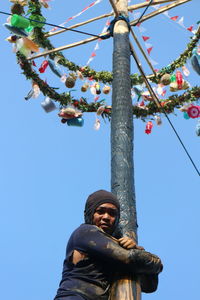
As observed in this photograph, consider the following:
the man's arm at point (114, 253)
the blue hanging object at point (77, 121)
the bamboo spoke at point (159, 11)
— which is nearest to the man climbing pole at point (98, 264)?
the man's arm at point (114, 253)

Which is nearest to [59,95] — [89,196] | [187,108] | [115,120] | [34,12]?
[34,12]

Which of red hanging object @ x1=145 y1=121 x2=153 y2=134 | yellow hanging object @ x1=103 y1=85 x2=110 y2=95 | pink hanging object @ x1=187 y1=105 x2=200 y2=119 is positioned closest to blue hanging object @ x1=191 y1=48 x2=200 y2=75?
pink hanging object @ x1=187 y1=105 x2=200 y2=119

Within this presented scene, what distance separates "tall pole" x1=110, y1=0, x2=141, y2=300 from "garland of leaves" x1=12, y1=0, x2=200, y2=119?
8.32 ft

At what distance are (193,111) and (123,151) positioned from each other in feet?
16.5

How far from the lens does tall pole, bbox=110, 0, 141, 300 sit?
2.68 metres

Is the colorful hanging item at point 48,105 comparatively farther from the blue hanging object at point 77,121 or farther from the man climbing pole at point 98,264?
the man climbing pole at point 98,264

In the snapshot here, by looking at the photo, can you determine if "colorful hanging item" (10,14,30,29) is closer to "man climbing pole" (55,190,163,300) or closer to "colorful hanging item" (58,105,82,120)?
"colorful hanging item" (58,105,82,120)

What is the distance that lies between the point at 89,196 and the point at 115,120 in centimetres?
153

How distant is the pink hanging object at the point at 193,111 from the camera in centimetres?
879

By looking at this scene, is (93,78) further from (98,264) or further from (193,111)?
(98,264)

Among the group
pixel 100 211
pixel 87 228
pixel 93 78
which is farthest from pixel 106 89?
pixel 87 228

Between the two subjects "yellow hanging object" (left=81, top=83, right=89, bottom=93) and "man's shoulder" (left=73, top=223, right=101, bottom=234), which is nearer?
"man's shoulder" (left=73, top=223, right=101, bottom=234)

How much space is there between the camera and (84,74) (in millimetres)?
8984

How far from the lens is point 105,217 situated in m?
2.95
